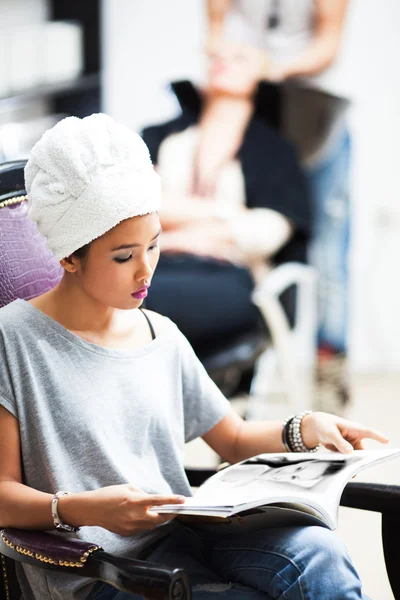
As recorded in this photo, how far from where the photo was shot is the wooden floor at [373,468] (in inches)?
80.1

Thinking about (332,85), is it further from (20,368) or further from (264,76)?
(20,368)

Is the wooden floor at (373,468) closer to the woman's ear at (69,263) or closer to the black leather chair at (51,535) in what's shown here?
the black leather chair at (51,535)

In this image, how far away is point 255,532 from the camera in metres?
1.07

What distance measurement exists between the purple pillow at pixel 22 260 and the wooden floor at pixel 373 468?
535 millimetres

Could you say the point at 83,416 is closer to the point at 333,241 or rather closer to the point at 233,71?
the point at 333,241

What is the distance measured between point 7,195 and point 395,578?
74 centimetres

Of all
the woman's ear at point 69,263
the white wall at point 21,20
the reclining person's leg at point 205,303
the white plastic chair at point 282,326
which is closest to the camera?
the woman's ear at point 69,263

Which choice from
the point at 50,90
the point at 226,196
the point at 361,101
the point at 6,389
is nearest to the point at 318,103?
the point at 361,101

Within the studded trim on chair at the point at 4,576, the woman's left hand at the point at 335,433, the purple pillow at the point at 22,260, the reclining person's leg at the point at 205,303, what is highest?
the purple pillow at the point at 22,260

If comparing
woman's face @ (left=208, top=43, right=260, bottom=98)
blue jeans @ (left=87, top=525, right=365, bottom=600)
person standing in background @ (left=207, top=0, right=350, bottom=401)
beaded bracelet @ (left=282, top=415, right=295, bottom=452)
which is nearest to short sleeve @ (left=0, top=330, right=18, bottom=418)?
blue jeans @ (left=87, top=525, right=365, bottom=600)

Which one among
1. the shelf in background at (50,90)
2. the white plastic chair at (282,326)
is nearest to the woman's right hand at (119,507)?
the white plastic chair at (282,326)

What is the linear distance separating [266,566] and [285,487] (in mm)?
96

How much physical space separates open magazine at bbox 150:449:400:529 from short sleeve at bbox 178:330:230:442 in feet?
0.33

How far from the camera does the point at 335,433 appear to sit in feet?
3.64
